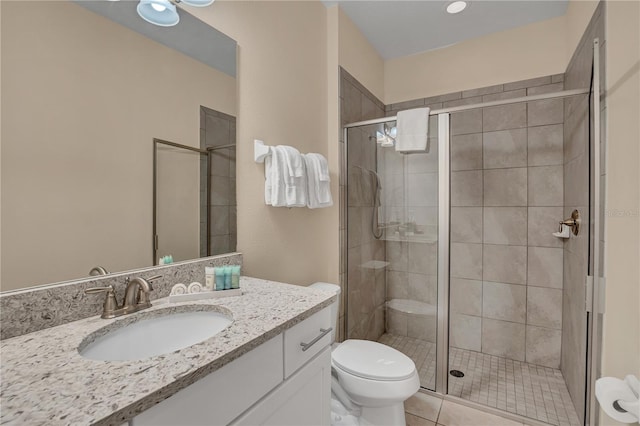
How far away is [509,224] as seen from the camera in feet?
7.64

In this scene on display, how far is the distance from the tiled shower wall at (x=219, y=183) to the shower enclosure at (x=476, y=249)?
3.34ft

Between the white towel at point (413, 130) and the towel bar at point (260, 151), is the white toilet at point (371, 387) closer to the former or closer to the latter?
the towel bar at point (260, 151)

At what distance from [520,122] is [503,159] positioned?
29cm

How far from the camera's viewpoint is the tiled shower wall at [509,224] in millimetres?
2195

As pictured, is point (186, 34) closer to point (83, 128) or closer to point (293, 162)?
point (83, 128)

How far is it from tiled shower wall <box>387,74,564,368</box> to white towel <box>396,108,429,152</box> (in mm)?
461

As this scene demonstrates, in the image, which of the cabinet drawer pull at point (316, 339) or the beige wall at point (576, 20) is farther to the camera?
the beige wall at point (576, 20)

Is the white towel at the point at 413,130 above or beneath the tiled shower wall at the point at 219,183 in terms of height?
above

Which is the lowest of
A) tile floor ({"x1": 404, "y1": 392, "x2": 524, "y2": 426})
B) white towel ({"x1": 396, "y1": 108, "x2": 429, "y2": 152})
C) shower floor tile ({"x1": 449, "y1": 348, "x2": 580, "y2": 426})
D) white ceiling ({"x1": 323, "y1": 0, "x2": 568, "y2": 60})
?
tile floor ({"x1": 404, "y1": 392, "x2": 524, "y2": 426})

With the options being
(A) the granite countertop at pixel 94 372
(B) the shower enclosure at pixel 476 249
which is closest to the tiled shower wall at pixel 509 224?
(B) the shower enclosure at pixel 476 249

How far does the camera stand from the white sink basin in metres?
0.79

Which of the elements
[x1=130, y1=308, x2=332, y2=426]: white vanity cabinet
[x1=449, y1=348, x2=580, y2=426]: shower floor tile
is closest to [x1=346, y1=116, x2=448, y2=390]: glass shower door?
[x1=449, y1=348, x2=580, y2=426]: shower floor tile

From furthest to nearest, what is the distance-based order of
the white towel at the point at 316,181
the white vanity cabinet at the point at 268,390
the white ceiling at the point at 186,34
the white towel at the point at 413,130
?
the white towel at the point at 413,130 → the white towel at the point at 316,181 → the white ceiling at the point at 186,34 → the white vanity cabinet at the point at 268,390

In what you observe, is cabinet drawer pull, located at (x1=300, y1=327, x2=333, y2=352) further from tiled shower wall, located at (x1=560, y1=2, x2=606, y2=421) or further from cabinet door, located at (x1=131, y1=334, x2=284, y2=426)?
tiled shower wall, located at (x1=560, y1=2, x2=606, y2=421)
